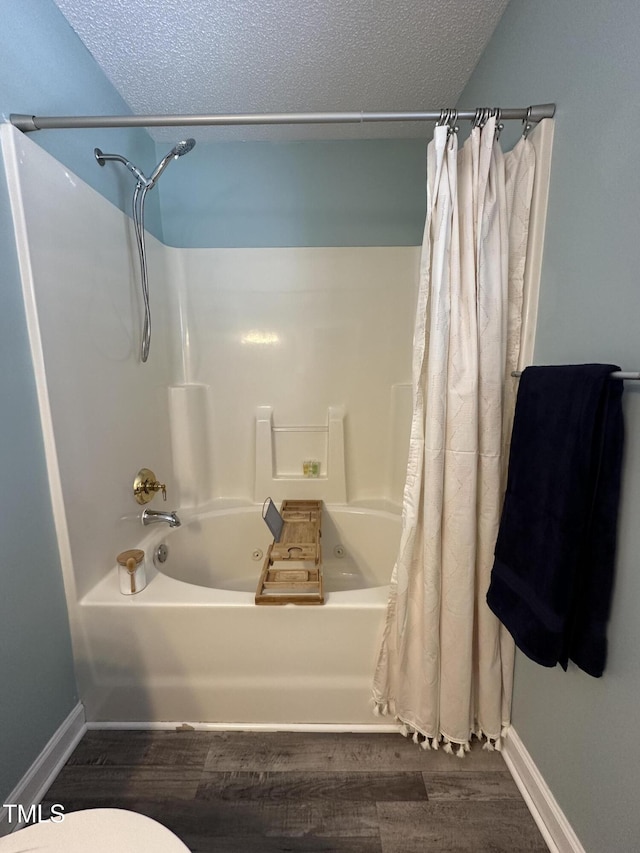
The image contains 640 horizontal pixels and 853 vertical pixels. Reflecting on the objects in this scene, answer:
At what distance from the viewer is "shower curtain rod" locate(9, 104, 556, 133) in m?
0.95

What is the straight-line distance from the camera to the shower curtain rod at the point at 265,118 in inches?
37.3

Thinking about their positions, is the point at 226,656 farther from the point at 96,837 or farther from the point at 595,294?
the point at 595,294

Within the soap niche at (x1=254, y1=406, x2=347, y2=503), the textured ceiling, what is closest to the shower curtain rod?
the textured ceiling

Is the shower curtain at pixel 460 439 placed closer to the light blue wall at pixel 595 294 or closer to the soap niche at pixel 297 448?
the light blue wall at pixel 595 294

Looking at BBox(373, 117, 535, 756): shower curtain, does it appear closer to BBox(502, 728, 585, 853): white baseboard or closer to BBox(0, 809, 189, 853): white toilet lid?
BBox(502, 728, 585, 853): white baseboard

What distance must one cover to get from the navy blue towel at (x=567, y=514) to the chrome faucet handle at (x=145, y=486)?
4.55 ft

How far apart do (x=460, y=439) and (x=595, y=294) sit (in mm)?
452

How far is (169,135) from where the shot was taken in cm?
184

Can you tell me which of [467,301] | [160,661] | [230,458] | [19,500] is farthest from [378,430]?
[19,500]

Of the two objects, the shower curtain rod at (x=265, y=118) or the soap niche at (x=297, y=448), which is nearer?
the shower curtain rod at (x=265, y=118)

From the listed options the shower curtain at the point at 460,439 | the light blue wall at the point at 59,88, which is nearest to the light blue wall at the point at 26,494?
the light blue wall at the point at 59,88

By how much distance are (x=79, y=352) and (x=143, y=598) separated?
86 cm

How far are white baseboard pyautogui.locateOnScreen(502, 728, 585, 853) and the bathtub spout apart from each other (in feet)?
4.57

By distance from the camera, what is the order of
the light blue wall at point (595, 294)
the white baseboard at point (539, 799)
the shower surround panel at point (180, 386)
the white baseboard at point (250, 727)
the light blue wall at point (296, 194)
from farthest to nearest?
1. the light blue wall at point (296, 194)
2. the white baseboard at point (250, 727)
3. the shower surround panel at point (180, 386)
4. the white baseboard at point (539, 799)
5. the light blue wall at point (595, 294)
